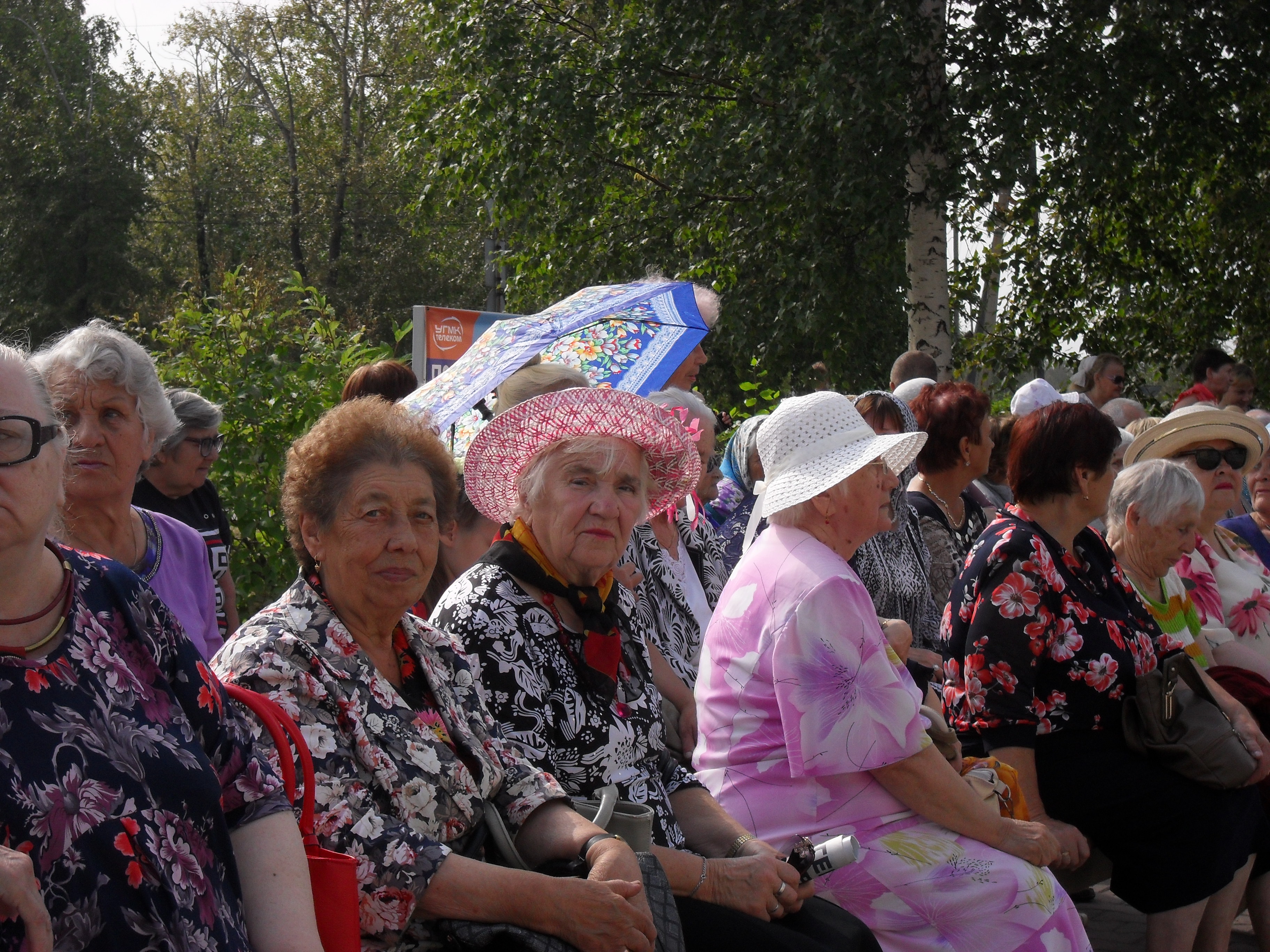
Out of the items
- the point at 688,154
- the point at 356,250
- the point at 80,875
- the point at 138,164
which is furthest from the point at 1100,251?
the point at 138,164

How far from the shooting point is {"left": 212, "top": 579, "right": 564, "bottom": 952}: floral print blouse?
2396mm

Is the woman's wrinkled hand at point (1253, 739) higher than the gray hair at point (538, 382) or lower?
lower

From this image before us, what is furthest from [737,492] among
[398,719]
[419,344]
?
[398,719]

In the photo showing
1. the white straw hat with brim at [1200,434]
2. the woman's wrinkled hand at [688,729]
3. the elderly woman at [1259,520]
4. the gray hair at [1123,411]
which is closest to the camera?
the woman's wrinkled hand at [688,729]

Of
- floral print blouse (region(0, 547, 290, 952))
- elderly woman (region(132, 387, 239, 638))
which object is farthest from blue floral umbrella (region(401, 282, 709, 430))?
floral print blouse (region(0, 547, 290, 952))

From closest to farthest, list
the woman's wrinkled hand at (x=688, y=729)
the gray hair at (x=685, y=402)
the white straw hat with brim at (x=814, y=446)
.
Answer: the white straw hat with brim at (x=814, y=446)
the woman's wrinkled hand at (x=688, y=729)
the gray hair at (x=685, y=402)

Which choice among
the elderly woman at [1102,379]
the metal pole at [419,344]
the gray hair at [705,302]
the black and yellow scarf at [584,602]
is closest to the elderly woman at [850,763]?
the black and yellow scarf at [584,602]

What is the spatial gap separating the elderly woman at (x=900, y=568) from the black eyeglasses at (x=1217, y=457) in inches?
57.0

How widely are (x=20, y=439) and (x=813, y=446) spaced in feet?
7.49

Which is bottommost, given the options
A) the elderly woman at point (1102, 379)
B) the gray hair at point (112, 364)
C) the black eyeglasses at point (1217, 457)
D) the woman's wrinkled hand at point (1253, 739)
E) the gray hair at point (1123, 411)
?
the woman's wrinkled hand at point (1253, 739)

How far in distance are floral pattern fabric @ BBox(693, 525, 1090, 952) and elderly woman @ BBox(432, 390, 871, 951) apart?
20 centimetres

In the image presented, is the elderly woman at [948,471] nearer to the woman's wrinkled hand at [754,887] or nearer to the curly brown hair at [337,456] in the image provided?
the woman's wrinkled hand at [754,887]

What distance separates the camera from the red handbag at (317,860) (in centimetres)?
221

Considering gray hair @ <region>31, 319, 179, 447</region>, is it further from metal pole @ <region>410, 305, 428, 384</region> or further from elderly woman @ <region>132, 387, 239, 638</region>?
metal pole @ <region>410, 305, 428, 384</region>
